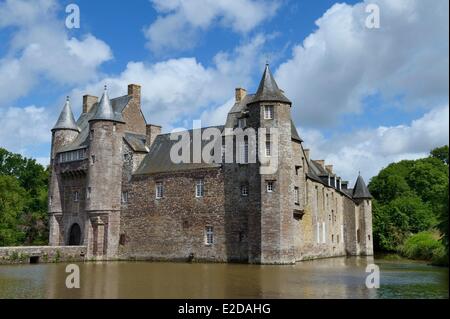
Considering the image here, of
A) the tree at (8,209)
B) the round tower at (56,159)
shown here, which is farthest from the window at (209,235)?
the tree at (8,209)

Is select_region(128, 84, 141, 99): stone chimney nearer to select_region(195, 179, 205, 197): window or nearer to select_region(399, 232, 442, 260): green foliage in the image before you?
select_region(195, 179, 205, 197): window

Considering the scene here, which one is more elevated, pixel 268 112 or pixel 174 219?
pixel 268 112

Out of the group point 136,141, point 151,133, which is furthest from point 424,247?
point 136,141

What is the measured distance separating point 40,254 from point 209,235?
1052cm

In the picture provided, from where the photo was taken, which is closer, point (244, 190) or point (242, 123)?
point (244, 190)

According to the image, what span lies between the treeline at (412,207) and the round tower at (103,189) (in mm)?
20826

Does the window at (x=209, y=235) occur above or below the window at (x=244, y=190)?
below

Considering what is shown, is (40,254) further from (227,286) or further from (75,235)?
(227,286)

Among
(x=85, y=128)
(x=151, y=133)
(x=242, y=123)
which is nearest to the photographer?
(x=242, y=123)

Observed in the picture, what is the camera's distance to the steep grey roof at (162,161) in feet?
115

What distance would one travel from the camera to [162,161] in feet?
120

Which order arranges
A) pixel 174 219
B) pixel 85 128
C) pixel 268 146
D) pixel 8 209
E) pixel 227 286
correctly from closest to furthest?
pixel 227 286
pixel 268 146
pixel 174 219
pixel 85 128
pixel 8 209

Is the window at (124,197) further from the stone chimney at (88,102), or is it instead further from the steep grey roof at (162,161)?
the stone chimney at (88,102)
